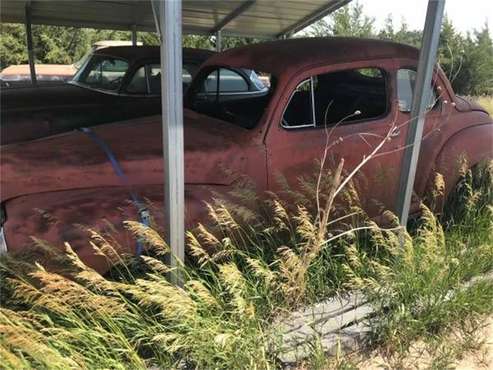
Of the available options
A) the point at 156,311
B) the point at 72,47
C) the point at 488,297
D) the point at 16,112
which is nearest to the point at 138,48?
the point at 16,112

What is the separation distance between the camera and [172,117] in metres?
2.51

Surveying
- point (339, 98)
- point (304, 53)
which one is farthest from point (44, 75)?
point (304, 53)

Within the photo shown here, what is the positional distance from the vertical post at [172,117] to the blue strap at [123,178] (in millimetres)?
253

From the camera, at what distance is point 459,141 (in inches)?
180

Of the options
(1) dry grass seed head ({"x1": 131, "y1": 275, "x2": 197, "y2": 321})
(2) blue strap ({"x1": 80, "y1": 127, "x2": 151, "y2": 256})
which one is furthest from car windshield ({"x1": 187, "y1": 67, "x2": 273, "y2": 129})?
(1) dry grass seed head ({"x1": 131, "y1": 275, "x2": 197, "y2": 321})

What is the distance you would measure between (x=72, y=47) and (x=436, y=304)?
99.1 feet

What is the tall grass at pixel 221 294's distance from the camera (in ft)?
7.97

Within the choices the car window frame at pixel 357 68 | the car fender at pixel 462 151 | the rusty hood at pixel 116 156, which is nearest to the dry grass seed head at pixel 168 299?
the rusty hood at pixel 116 156

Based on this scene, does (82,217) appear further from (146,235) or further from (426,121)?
(426,121)

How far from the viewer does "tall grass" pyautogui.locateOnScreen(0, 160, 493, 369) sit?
2.43m

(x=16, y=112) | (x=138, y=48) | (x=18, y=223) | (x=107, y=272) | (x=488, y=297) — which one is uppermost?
(x=138, y=48)

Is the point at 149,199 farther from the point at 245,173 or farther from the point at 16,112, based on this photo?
the point at 16,112

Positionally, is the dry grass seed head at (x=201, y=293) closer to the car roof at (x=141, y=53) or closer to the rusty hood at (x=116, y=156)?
the rusty hood at (x=116, y=156)

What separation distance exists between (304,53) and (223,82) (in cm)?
112
